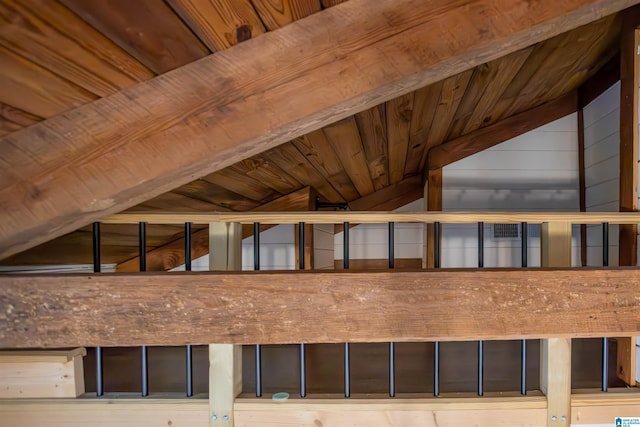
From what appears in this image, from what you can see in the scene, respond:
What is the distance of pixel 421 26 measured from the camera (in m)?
0.65

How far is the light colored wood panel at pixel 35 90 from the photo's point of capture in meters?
0.57

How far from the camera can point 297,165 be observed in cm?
174

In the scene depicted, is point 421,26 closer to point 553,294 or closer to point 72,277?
point 553,294

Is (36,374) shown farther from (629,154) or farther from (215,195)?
(629,154)

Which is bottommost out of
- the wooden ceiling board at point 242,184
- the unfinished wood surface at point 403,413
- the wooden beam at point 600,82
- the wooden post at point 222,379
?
the unfinished wood surface at point 403,413

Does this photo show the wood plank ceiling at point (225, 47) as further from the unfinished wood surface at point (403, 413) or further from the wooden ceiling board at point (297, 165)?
the unfinished wood surface at point (403, 413)

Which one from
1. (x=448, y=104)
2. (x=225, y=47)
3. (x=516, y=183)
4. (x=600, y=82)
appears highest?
(x=600, y=82)

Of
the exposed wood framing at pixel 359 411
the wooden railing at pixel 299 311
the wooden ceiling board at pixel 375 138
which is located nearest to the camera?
the wooden railing at pixel 299 311

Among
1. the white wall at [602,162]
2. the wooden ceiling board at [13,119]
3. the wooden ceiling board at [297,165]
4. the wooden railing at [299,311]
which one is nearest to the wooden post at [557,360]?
the wooden railing at [299,311]

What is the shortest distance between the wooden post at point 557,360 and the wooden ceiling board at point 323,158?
Answer: 925 mm

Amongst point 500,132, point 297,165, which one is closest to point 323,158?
point 297,165

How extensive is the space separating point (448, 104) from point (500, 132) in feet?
4.34

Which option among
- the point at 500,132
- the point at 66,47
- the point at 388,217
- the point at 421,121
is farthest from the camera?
the point at 500,132

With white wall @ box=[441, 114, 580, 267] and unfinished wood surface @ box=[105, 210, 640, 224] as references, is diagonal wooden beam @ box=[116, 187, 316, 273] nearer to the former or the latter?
unfinished wood surface @ box=[105, 210, 640, 224]
